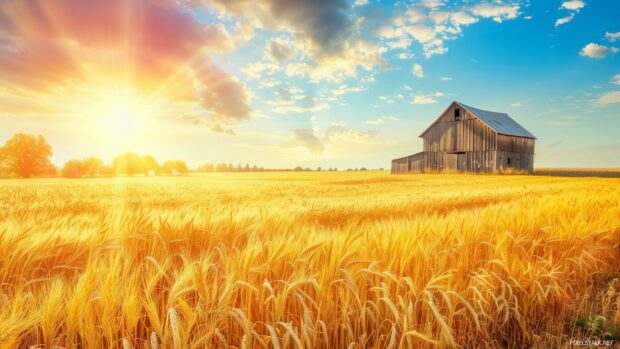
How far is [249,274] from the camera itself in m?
1.94

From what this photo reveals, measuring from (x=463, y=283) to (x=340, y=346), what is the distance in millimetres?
1259

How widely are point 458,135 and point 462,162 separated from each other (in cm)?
382

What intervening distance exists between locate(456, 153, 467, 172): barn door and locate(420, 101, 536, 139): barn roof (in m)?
5.17

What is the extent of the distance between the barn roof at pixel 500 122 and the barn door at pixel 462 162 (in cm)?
519

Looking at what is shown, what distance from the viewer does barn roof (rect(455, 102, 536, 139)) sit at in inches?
1690

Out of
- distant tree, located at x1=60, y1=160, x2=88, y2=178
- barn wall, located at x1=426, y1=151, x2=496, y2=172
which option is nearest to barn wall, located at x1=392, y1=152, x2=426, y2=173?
barn wall, located at x1=426, y1=151, x2=496, y2=172

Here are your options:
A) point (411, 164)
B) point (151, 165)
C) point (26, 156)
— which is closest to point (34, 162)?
point (26, 156)

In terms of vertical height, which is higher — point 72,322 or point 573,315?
point 72,322

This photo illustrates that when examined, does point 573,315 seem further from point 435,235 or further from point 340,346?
point 340,346

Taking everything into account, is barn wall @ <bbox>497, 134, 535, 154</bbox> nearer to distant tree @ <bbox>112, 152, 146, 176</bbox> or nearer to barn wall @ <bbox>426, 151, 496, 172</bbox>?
barn wall @ <bbox>426, 151, 496, 172</bbox>

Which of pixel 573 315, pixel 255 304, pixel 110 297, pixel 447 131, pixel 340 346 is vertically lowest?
pixel 573 315

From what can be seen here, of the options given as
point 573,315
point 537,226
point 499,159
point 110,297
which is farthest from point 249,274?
point 499,159

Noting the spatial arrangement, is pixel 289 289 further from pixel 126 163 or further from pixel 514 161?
pixel 126 163

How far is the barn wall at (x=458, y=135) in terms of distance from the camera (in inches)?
1650
